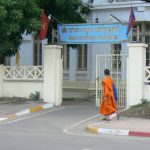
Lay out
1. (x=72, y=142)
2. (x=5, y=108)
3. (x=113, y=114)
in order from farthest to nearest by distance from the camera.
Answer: (x=5, y=108) < (x=113, y=114) < (x=72, y=142)

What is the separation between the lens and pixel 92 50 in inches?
1082

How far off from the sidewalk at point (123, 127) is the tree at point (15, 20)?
6.10m

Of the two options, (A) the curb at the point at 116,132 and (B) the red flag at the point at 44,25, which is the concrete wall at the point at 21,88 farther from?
(A) the curb at the point at 116,132

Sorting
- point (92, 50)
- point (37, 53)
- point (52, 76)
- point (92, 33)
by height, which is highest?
point (92, 33)

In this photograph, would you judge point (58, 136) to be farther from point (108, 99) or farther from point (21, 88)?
point (21, 88)

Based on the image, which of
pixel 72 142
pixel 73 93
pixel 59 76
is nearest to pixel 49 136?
pixel 72 142

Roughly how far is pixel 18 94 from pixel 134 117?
6820mm

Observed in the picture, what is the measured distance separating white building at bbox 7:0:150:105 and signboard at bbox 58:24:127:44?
208 inches

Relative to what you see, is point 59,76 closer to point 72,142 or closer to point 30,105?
point 30,105

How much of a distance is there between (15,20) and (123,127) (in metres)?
7.39

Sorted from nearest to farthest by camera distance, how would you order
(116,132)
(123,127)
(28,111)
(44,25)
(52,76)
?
(116,132)
(123,127)
(28,111)
(52,76)
(44,25)

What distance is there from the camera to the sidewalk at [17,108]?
16809mm

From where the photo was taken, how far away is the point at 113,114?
15.9 meters

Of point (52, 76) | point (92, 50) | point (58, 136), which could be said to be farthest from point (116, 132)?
point (92, 50)
